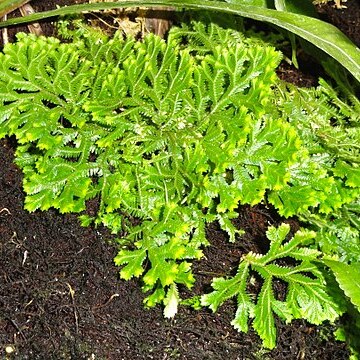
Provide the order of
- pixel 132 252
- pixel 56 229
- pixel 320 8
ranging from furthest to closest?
pixel 320 8
pixel 56 229
pixel 132 252

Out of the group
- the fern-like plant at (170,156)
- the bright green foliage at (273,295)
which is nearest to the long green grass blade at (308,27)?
the fern-like plant at (170,156)

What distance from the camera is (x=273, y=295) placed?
130 cm

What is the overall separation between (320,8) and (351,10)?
10cm

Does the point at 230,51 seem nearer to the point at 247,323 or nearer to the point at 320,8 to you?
the point at 247,323

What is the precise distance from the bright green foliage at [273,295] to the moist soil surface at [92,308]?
0.05m

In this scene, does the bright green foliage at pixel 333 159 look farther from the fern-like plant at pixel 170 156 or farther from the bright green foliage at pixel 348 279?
the bright green foliage at pixel 348 279

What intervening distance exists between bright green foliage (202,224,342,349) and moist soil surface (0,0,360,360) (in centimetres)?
5

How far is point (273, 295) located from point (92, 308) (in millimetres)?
365

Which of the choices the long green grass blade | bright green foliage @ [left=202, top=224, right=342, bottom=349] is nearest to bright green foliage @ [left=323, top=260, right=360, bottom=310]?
bright green foliage @ [left=202, top=224, right=342, bottom=349]

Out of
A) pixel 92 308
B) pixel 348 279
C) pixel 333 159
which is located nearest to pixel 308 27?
pixel 333 159

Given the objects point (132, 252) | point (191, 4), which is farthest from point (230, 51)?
point (132, 252)

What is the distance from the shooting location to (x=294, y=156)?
48.1 inches

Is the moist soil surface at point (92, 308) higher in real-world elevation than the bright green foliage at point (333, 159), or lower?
lower

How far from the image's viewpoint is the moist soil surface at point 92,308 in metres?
1.23
